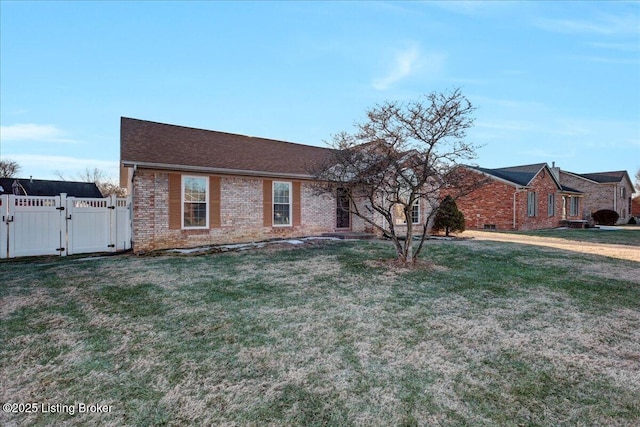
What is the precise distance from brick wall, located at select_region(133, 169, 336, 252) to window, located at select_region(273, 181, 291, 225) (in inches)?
12.6

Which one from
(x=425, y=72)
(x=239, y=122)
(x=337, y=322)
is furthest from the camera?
(x=239, y=122)

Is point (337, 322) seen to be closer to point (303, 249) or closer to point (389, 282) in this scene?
point (389, 282)

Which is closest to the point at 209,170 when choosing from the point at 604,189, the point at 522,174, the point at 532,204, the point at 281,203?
the point at 281,203

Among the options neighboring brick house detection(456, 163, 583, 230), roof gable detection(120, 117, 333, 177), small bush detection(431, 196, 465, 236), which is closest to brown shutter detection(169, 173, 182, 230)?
roof gable detection(120, 117, 333, 177)

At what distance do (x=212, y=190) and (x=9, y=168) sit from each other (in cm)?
3264

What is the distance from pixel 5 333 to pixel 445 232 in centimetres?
1550

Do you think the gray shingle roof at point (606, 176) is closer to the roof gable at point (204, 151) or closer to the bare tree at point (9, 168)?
the roof gable at point (204, 151)

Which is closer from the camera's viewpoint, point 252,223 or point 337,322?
point 337,322

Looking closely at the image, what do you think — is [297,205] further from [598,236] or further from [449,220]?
[598,236]

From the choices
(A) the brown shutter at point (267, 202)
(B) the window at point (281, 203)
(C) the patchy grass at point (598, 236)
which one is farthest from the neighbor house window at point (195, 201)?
(C) the patchy grass at point (598, 236)

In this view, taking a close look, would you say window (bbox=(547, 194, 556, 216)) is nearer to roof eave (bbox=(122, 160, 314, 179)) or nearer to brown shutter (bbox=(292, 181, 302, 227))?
roof eave (bbox=(122, 160, 314, 179))

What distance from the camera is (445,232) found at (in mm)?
15742

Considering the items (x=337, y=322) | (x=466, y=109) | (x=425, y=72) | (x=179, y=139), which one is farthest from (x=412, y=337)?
(x=425, y=72)

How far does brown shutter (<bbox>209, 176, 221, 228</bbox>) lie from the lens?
11250 millimetres
